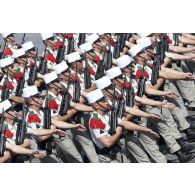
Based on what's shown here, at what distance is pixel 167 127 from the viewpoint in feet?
42.5

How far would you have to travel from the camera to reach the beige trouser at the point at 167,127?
12867mm

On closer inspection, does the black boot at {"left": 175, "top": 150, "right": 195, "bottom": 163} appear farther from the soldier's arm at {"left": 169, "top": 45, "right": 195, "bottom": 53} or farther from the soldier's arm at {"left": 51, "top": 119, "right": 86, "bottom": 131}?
the soldier's arm at {"left": 169, "top": 45, "right": 195, "bottom": 53}

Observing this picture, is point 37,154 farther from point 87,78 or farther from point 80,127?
point 87,78

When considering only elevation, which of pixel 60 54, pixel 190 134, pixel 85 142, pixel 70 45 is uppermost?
pixel 70 45

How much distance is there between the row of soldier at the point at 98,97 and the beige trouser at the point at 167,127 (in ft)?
0.04

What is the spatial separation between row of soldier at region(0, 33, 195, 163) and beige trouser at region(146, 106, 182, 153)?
13 millimetres

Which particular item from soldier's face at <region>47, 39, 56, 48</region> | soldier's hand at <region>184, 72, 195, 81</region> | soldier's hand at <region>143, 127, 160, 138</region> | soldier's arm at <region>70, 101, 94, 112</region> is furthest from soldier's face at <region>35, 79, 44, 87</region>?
soldier's hand at <region>184, 72, 195, 81</region>

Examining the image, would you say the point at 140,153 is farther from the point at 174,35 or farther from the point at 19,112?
the point at 174,35

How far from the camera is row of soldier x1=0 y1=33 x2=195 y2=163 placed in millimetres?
11844

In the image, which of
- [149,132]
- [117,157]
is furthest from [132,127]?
[117,157]

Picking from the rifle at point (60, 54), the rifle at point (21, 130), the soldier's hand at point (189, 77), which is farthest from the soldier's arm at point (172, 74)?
the rifle at point (21, 130)

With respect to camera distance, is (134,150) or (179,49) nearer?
(134,150)

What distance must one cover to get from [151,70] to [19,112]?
2.00 meters

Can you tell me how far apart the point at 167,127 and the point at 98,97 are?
146 centimetres
